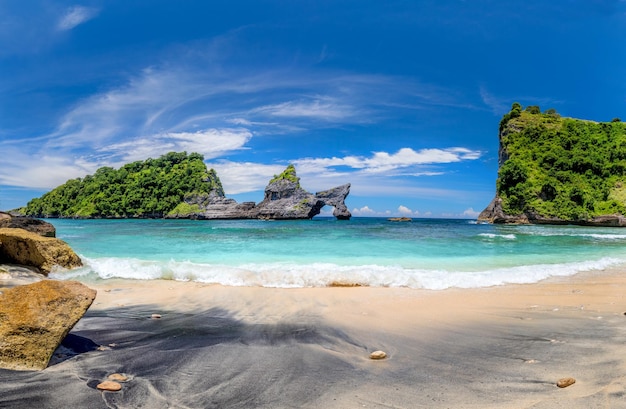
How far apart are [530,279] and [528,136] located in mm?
76288

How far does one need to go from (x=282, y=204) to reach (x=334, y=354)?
8719 cm

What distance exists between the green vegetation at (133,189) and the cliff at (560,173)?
80424mm

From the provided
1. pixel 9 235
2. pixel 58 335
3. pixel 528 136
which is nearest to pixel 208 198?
pixel 528 136

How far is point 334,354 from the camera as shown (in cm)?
391

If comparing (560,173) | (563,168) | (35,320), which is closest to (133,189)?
(560,173)

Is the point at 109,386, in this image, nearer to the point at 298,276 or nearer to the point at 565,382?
the point at 565,382

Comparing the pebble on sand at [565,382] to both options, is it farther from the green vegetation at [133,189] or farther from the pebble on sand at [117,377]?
the green vegetation at [133,189]

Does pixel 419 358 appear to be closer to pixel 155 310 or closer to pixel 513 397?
pixel 513 397

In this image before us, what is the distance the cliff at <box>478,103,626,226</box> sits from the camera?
193 ft

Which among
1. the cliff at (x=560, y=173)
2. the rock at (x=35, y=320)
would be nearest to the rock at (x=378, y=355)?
the rock at (x=35, y=320)

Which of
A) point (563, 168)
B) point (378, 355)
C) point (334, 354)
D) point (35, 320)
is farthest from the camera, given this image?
point (563, 168)

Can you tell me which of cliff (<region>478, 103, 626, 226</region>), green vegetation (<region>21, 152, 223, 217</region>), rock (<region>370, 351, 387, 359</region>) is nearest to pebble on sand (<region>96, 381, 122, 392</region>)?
rock (<region>370, 351, 387, 359</region>)

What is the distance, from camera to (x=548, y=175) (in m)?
65.6

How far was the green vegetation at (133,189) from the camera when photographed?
105625mm
